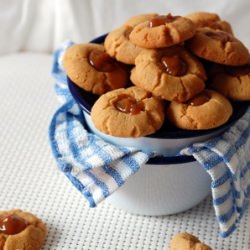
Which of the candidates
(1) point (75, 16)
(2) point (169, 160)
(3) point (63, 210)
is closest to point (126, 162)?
(2) point (169, 160)

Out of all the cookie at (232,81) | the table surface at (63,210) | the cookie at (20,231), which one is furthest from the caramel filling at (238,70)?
the cookie at (20,231)

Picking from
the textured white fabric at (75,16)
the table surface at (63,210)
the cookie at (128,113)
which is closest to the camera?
the cookie at (128,113)

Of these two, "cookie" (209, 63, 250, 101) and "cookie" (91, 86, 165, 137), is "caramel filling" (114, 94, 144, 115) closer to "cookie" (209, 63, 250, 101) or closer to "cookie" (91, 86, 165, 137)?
"cookie" (91, 86, 165, 137)

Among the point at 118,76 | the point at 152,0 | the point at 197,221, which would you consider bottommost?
the point at 197,221

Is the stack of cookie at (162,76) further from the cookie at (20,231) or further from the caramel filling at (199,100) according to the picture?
the cookie at (20,231)

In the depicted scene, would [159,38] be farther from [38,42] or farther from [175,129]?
[38,42]

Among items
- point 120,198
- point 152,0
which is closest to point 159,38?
point 120,198
